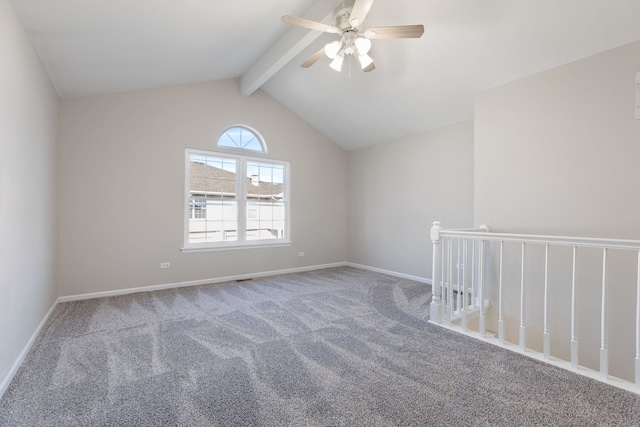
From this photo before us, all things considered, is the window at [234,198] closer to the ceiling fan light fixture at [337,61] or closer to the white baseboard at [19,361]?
the white baseboard at [19,361]

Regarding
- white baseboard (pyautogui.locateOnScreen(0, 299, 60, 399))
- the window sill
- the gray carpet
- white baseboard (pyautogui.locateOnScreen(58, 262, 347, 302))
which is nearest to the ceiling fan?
the gray carpet

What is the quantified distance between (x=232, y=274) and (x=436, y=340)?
3505mm

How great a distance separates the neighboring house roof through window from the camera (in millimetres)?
5073

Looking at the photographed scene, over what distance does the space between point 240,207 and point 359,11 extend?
144 inches

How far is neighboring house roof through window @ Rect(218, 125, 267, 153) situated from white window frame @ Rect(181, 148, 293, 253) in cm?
Result: 16

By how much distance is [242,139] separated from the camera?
5.25 meters

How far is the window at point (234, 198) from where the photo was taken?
4.79m

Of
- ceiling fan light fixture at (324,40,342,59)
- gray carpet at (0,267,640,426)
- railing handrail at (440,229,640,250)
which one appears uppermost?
ceiling fan light fixture at (324,40,342,59)

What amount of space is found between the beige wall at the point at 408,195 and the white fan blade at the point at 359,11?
2606 millimetres

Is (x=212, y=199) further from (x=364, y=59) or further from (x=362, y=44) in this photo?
(x=362, y=44)

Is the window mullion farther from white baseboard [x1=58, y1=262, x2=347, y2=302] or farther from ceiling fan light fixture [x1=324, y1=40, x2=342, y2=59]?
ceiling fan light fixture [x1=324, y1=40, x2=342, y2=59]

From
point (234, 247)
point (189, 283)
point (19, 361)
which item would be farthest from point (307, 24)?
point (189, 283)

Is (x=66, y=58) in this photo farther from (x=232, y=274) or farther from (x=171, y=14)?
(x=232, y=274)

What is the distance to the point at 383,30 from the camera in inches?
99.6
